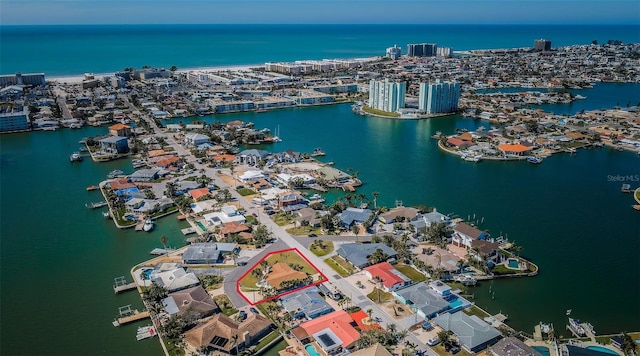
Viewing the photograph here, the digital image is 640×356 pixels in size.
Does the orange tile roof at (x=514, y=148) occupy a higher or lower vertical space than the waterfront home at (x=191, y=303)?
higher

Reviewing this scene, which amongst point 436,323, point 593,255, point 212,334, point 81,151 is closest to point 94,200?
point 81,151

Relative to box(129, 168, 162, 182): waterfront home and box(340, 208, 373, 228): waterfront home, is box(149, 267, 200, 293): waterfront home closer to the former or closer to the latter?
box(340, 208, 373, 228): waterfront home

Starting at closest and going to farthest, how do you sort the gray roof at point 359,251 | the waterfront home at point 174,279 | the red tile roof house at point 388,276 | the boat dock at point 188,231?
the red tile roof house at point 388,276 → the waterfront home at point 174,279 → the gray roof at point 359,251 → the boat dock at point 188,231

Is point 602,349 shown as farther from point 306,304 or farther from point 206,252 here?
point 206,252

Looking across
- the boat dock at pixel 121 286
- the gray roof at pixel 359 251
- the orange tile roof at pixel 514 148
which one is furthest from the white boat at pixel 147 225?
the orange tile roof at pixel 514 148

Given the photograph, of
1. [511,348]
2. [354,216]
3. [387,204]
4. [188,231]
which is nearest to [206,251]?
[188,231]

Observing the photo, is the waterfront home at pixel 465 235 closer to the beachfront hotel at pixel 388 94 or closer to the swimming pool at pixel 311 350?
the swimming pool at pixel 311 350

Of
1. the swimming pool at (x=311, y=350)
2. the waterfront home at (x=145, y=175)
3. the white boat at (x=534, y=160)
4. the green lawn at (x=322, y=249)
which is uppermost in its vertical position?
the waterfront home at (x=145, y=175)
